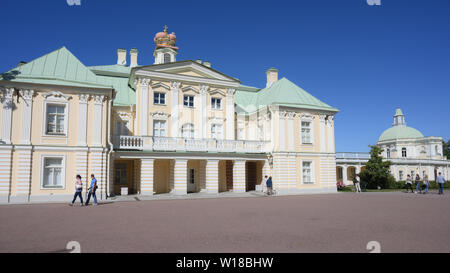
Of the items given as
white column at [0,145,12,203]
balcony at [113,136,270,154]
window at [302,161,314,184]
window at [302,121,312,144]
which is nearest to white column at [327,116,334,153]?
window at [302,121,312,144]

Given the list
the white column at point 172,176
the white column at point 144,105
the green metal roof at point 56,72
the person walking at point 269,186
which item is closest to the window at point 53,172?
the green metal roof at point 56,72

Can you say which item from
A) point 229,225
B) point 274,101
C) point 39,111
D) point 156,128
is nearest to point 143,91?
point 156,128

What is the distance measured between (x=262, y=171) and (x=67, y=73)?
1708 cm

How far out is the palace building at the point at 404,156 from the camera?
160 feet

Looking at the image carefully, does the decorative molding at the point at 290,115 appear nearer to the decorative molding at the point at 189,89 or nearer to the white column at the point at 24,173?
the decorative molding at the point at 189,89

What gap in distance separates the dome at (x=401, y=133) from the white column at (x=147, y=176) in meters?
67.8

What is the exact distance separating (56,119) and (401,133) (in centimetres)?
7415

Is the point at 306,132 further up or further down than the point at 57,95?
further down

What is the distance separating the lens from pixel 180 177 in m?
24.3

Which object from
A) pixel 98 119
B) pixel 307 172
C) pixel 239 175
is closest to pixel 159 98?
pixel 98 119

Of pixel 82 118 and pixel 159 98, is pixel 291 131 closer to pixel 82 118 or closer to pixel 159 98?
pixel 159 98
